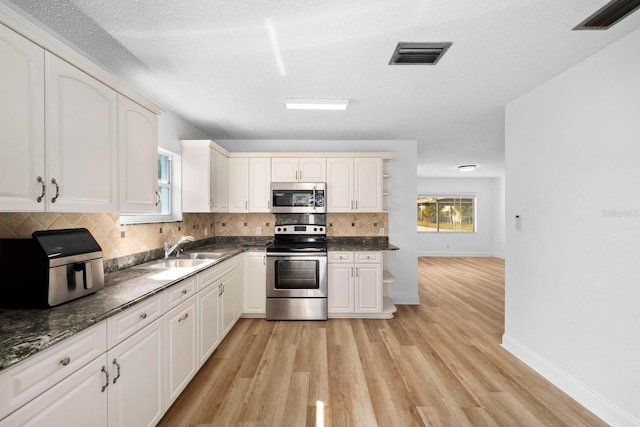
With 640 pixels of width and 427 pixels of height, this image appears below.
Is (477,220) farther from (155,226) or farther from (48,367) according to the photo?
(48,367)

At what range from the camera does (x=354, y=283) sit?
371cm

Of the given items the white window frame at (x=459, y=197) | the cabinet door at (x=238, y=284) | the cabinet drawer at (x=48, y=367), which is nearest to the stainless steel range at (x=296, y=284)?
the cabinet door at (x=238, y=284)

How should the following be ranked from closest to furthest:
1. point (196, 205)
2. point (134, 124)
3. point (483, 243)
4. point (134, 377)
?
point (134, 377)
point (134, 124)
point (196, 205)
point (483, 243)

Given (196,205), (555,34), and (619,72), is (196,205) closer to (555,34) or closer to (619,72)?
(555,34)

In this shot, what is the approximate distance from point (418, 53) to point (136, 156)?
6.92 feet

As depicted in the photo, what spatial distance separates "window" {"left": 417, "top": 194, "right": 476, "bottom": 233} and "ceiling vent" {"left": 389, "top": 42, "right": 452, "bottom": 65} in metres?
7.44

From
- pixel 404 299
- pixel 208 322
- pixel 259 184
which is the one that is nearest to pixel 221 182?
pixel 259 184

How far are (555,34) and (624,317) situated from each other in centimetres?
187

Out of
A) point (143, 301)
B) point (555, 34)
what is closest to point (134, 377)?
point (143, 301)

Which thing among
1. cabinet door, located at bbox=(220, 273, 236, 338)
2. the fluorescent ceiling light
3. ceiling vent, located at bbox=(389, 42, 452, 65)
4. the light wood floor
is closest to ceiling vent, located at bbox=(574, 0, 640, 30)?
ceiling vent, located at bbox=(389, 42, 452, 65)

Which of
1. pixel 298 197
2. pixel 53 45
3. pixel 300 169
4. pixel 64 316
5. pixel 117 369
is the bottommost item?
pixel 117 369

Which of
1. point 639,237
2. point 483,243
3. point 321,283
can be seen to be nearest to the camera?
point 639,237

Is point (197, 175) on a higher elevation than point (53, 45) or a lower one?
lower

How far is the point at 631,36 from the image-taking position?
181 centimetres
